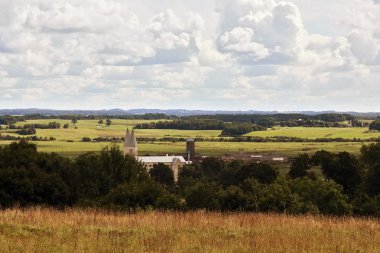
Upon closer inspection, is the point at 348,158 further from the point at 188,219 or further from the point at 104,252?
the point at 104,252

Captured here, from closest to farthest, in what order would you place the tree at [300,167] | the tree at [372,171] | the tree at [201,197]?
the tree at [201,197]
the tree at [372,171]
the tree at [300,167]

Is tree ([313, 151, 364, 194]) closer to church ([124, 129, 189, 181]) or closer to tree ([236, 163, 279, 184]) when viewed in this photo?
tree ([236, 163, 279, 184])

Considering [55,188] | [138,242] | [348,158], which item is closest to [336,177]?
[348,158]

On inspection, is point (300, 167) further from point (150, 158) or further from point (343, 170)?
point (150, 158)

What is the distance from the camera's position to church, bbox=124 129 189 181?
13634 cm

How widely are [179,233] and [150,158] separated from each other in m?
136

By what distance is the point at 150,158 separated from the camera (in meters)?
152

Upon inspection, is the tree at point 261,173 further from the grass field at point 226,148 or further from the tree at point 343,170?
the grass field at point 226,148

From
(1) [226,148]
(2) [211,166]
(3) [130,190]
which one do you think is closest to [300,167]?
(2) [211,166]

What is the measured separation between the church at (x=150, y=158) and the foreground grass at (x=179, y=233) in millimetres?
107507

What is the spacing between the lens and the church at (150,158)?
136337 millimetres

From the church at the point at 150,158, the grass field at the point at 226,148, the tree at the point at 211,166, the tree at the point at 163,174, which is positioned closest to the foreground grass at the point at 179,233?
the tree at the point at 163,174

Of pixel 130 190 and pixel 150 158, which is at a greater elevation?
pixel 130 190

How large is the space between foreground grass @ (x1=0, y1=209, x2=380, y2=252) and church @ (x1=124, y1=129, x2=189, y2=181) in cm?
10751
